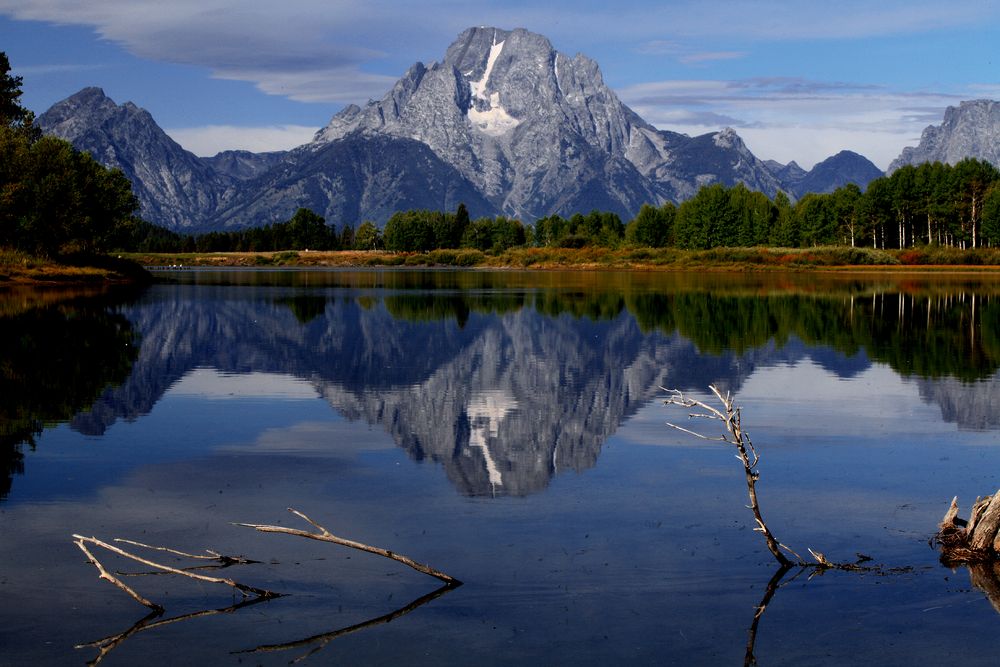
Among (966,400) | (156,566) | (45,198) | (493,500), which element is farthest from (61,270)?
(156,566)

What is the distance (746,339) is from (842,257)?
135217 millimetres

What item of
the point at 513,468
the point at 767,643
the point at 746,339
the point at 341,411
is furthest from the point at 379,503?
the point at 746,339

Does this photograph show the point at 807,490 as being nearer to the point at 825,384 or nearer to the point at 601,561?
the point at 601,561

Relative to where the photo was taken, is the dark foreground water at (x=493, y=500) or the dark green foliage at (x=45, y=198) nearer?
the dark foreground water at (x=493, y=500)

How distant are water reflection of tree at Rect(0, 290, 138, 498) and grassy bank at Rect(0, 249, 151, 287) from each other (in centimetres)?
4864

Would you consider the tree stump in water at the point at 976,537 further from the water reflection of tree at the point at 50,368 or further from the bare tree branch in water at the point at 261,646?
the water reflection of tree at the point at 50,368

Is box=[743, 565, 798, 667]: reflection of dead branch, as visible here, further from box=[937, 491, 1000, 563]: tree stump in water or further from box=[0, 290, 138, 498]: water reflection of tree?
box=[0, 290, 138, 498]: water reflection of tree

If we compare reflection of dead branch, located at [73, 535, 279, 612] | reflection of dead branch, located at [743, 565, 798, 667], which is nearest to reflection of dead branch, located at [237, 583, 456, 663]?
reflection of dead branch, located at [73, 535, 279, 612]

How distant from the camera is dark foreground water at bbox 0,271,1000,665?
1334cm

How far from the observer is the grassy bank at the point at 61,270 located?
111000mm

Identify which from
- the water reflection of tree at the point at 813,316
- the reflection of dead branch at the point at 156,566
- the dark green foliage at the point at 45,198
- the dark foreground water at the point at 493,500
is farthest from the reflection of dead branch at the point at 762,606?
the dark green foliage at the point at 45,198

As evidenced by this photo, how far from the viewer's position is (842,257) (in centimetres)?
17962

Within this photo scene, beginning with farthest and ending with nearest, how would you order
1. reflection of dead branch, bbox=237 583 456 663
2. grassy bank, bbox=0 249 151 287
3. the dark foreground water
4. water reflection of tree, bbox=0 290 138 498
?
grassy bank, bbox=0 249 151 287 → water reflection of tree, bbox=0 290 138 498 → the dark foreground water → reflection of dead branch, bbox=237 583 456 663

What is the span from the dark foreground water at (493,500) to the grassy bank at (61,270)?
72.5 m
